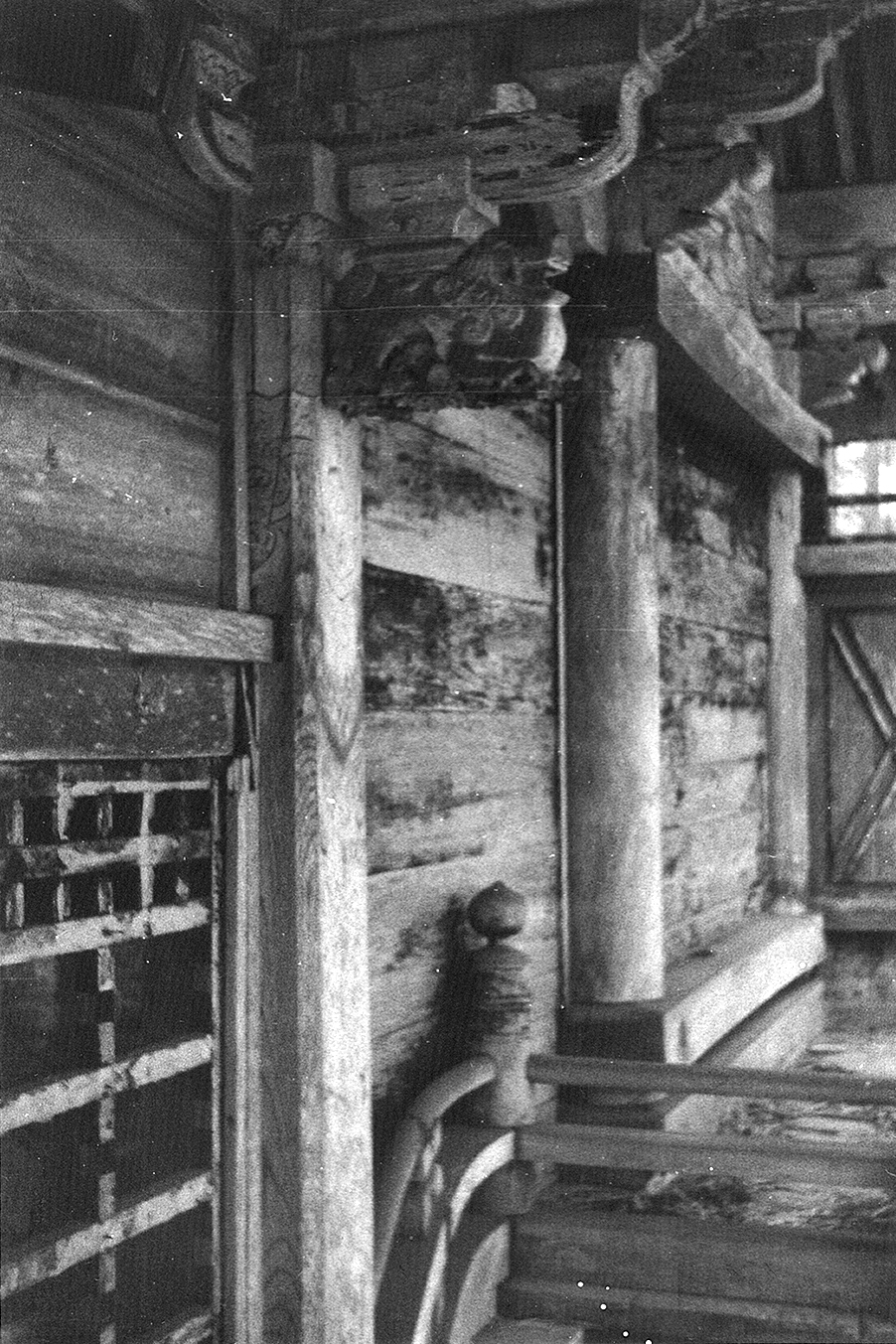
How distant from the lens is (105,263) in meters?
3.25

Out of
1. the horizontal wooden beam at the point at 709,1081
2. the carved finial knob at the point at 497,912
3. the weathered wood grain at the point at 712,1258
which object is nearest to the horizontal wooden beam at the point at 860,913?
the horizontal wooden beam at the point at 709,1081

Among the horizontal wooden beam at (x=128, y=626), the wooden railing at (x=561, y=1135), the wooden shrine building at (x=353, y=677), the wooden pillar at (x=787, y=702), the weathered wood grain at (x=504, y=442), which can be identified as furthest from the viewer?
the wooden pillar at (x=787, y=702)

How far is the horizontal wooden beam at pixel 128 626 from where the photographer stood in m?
2.84

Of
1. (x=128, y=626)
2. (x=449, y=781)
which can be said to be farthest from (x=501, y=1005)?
(x=128, y=626)

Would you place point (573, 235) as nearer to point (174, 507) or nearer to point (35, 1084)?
point (174, 507)

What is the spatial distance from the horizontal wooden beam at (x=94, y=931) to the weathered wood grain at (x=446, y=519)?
4.06ft

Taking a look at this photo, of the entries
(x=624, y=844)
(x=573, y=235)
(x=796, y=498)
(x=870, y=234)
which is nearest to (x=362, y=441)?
(x=573, y=235)

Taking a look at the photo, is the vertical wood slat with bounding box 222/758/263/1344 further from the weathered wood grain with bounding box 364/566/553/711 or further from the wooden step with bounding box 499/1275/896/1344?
the wooden step with bounding box 499/1275/896/1344

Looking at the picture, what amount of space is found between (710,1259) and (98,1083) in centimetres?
206

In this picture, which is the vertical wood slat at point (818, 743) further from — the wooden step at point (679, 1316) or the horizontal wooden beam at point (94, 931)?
the horizontal wooden beam at point (94, 931)

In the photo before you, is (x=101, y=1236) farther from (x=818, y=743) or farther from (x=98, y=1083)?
(x=818, y=743)

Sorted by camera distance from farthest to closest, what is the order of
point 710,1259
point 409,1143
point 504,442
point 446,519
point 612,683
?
1. point 612,683
2. point 504,442
3. point 446,519
4. point 710,1259
5. point 409,1143

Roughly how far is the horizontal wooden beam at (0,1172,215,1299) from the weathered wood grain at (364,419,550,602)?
1.55 m

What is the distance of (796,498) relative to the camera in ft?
31.7
